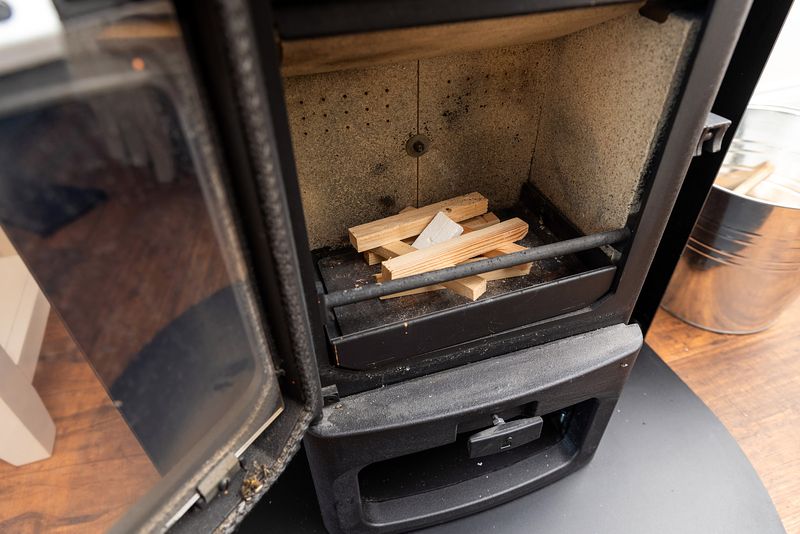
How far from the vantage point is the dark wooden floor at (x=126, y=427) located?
0.93 m

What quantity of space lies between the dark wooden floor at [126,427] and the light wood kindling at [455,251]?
54cm

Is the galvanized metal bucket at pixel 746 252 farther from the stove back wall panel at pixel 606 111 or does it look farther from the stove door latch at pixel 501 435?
the stove door latch at pixel 501 435

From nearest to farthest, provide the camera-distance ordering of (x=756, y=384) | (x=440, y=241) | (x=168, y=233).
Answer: (x=168, y=233)
(x=440, y=241)
(x=756, y=384)

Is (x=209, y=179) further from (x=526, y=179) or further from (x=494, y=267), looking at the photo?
(x=526, y=179)

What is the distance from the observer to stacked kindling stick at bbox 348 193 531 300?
67cm

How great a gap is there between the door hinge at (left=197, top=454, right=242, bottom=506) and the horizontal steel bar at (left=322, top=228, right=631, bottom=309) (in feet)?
0.59

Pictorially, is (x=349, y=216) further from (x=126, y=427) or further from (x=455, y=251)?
(x=126, y=427)

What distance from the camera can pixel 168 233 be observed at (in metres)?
0.40

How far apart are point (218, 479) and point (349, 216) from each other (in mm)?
394

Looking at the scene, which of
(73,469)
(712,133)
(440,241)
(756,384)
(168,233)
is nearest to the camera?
(168,233)

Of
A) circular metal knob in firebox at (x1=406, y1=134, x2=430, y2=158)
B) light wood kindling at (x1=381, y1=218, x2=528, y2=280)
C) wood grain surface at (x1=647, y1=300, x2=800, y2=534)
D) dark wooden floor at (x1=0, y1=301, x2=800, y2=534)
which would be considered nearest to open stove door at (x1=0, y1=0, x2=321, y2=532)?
light wood kindling at (x1=381, y1=218, x2=528, y2=280)

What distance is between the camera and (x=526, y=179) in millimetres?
832

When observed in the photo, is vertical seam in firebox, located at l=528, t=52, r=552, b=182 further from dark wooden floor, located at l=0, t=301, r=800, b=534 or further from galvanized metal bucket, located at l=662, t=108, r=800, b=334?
dark wooden floor, located at l=0, t=301, r=800, b=534

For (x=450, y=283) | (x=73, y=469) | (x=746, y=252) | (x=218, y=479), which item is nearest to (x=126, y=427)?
(x=73, y=469)
